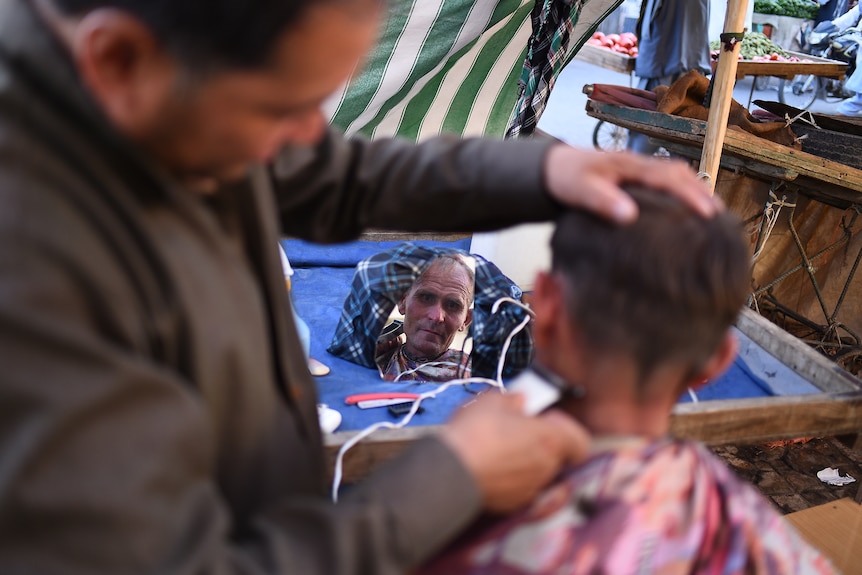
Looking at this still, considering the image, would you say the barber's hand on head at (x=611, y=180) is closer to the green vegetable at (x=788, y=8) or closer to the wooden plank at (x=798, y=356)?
the wooden plank at (x=798, y=356)

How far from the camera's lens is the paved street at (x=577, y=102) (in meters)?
9.06

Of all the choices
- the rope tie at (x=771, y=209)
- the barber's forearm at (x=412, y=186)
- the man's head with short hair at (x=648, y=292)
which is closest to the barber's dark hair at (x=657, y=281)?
the man's head with short hair at (x=648, y=292)

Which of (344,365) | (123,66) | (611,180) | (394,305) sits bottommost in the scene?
(344,365)

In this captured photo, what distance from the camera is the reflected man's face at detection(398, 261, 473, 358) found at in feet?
9.78

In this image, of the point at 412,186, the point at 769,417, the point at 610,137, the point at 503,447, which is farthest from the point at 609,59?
the point at 503,447

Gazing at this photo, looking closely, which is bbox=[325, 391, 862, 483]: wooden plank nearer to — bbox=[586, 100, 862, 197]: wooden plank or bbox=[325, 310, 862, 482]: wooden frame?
bbox=[325, 310, 862, 482]: wooden frame

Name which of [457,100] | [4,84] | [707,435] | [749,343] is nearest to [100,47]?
[4,84]

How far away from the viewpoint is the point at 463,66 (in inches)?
147

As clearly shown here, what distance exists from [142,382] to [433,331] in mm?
2340

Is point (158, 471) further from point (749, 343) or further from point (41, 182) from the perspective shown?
point (749, 343)

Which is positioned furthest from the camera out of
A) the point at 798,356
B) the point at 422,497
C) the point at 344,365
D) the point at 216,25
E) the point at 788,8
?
the point at 788,8

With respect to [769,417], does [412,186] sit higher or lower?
higher

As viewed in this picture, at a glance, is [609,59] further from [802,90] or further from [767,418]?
[767,418]

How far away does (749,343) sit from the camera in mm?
2881
